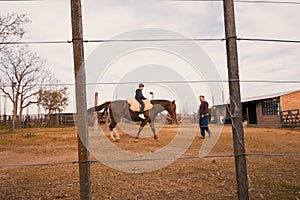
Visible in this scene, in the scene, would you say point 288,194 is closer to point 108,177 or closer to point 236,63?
point 236,63

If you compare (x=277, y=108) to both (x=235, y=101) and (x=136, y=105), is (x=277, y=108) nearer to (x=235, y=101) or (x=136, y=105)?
(x=136, y=105)

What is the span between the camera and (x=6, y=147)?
8930mm

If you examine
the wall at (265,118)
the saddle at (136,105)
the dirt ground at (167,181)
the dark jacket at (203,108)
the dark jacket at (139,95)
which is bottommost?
the dirt ground at (167,181)

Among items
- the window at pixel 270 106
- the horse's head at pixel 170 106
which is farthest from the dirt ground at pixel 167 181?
the window at pixel 270 106

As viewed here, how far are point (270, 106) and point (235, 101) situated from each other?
2087cm

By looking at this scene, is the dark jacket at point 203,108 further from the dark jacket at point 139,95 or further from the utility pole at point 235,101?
the utility pole at point 235,101

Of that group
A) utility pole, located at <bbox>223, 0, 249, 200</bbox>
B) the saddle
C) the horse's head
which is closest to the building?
the horse's head

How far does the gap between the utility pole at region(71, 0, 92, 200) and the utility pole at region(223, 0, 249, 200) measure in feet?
4.72

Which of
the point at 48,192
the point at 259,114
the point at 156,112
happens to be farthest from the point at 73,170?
the point at 259,114

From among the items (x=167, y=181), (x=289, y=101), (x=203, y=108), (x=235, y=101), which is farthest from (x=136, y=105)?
(x=289, y=101)

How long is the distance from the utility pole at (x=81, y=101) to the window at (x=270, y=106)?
20.6 meters

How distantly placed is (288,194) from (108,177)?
270cm

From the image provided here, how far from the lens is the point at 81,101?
7.86ft

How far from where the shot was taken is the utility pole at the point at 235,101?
8.30ft
